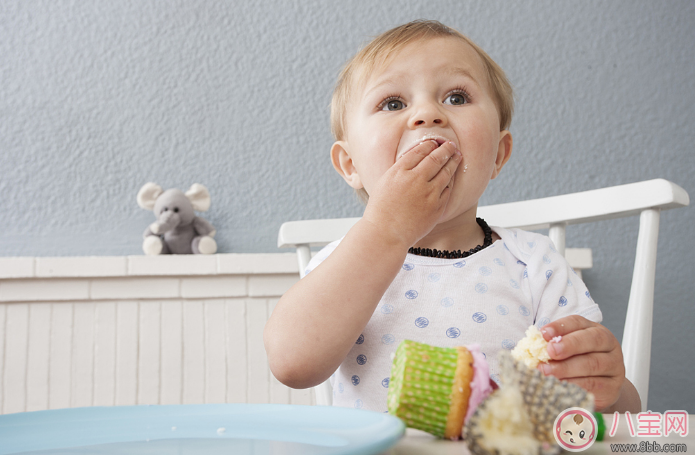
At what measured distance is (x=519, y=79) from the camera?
5.27 feet

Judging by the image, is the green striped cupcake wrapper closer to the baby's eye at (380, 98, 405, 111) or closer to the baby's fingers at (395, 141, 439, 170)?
the baby's fingers at (395, 141, 439, 170)

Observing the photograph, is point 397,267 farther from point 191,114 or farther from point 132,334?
point 191,114

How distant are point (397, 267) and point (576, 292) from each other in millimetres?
291

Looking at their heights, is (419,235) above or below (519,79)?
below

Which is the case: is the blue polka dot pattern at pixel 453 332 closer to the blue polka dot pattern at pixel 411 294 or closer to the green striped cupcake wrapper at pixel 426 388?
the blue polka dot pattern at pixel 411 294

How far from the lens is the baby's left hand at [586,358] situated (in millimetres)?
402

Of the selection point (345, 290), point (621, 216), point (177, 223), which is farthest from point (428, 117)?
point (177, 223)

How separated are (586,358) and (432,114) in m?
0.33

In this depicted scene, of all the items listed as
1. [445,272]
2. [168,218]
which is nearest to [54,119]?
[168,218]

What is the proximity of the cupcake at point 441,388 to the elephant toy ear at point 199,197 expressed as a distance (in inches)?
48.0

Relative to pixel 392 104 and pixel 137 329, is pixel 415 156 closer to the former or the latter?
pixel 392 104

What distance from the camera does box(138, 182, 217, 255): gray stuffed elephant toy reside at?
1.34 metres

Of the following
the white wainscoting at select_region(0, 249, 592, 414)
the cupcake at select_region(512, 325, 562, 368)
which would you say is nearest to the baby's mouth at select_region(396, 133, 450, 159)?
the cupcake at select_region(512, 325, 562, 368)

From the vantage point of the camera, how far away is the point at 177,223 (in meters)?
1.34
